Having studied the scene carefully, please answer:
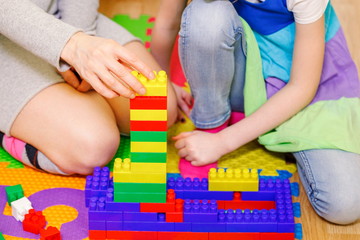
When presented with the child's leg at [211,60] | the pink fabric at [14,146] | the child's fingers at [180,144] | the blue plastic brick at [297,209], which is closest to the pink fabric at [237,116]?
the child's leg at [211,60]

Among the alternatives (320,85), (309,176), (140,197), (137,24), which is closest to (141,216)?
(140,197)

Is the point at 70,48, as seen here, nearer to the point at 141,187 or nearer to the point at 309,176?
the point at 141,187

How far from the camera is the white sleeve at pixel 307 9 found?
118 centimetres

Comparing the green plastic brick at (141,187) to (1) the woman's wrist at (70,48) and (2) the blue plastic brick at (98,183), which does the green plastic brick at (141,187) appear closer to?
(2) the blue plastic brick at (98,183)

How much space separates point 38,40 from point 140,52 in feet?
1.14

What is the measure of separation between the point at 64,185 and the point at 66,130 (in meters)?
0.13

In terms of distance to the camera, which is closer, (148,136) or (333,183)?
(148,136)

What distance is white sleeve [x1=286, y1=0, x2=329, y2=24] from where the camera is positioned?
1185 millimetres

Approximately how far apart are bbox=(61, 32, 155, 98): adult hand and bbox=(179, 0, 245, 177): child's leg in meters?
0.23

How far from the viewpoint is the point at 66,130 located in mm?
1278

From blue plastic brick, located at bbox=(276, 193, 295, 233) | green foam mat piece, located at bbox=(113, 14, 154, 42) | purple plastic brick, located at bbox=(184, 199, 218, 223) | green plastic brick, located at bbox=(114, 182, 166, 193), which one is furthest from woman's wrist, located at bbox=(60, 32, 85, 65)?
green foam mat piece, located at bbox=(113, 14, 154, 42)

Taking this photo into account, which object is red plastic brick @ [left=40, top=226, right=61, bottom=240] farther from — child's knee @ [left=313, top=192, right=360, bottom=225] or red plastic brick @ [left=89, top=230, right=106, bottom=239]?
child's knee @ [left=313, top=192, right=360, bottom=225]

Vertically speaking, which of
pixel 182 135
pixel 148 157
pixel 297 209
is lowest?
pixel 297 209

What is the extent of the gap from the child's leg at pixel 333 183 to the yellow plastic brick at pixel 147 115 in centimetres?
36
